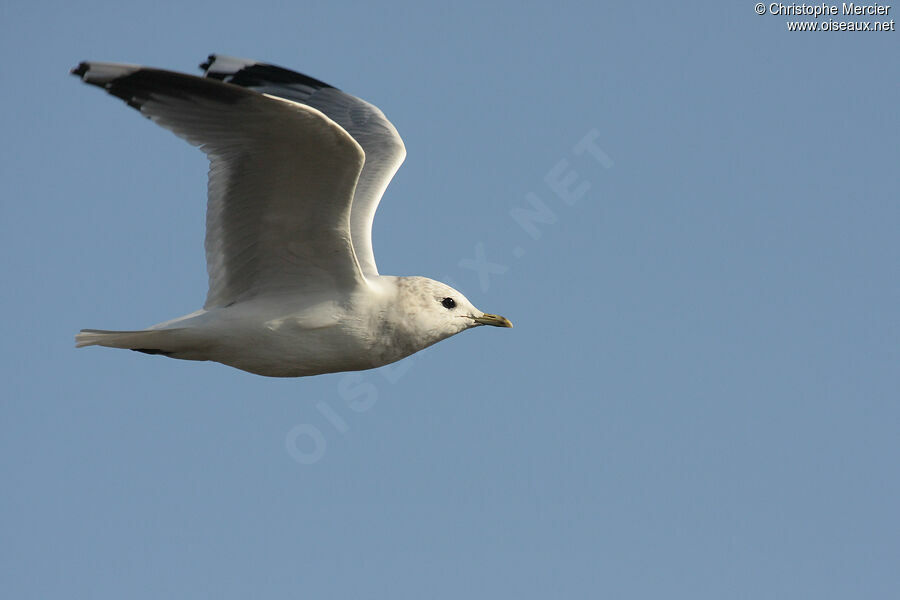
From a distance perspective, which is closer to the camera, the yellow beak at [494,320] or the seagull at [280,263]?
the seagull at [280,263]

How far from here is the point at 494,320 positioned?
9.27m

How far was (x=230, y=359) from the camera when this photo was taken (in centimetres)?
854

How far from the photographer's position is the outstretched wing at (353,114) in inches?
390

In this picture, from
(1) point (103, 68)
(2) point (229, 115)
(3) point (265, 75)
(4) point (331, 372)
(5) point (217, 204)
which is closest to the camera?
(1) point (103, 68)

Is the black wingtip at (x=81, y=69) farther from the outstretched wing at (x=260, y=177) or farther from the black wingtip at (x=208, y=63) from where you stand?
the black wingtip at (x=208, y=63)

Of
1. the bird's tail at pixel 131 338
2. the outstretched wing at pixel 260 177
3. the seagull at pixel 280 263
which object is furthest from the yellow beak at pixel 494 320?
the bird's tail at pixel 131 338

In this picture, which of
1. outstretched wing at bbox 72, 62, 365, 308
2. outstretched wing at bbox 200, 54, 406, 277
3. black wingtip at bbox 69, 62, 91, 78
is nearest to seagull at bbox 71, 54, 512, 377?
outstretched wing at bbox 72, 62, 365, 308

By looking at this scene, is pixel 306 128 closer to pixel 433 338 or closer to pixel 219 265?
pixel 219 265

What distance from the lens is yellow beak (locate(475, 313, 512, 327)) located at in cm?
922

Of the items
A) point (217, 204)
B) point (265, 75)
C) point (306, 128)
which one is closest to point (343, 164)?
point (306, 128)

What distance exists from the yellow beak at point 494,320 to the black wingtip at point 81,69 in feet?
12.3

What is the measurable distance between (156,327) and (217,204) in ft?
3.47

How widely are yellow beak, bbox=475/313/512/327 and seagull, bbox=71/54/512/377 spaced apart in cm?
1

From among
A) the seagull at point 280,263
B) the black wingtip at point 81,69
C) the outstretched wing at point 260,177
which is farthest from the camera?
the seagull at point 280,263
